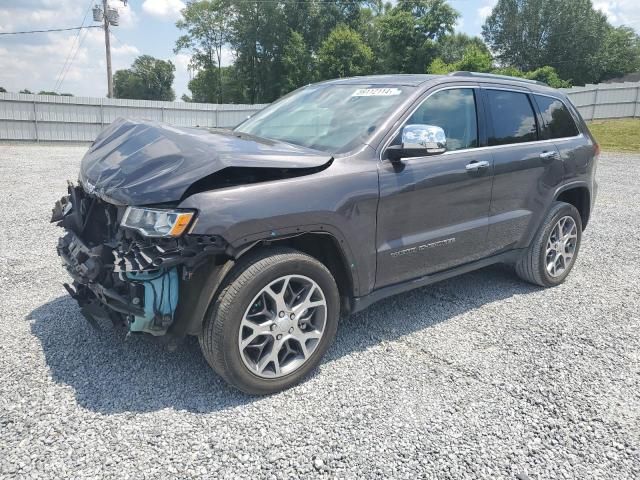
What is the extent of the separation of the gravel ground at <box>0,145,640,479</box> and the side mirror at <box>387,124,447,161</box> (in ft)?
4.52

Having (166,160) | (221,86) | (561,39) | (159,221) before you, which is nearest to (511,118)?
(166,160)

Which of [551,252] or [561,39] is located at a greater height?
[561,39]

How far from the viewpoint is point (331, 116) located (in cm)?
357

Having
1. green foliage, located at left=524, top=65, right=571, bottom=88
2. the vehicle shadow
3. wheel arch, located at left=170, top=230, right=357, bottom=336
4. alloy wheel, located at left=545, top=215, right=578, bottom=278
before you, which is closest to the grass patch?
green foliage, located at left=524, top=65, right=571, bottom=88

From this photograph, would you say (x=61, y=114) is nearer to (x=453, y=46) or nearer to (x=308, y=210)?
(x=308, y=210)

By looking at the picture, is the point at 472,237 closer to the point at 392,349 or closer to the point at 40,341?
the point at 392,349

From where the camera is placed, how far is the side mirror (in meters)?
3.04

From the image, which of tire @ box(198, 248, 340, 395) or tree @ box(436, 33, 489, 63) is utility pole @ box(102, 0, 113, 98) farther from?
tire @ box(198, 248, 340, 395)

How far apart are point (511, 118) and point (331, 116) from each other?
1.65 meters

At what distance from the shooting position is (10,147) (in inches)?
669

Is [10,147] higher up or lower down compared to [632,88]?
lower down

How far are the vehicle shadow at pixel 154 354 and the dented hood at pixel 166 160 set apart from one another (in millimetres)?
841

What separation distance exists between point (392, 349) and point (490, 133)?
1906 mm

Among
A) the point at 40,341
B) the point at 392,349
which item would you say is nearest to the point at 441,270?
the point at 392,349
